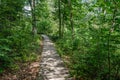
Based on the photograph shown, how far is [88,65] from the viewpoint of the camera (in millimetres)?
7609

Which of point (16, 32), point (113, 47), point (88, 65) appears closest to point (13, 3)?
point (16, 32)

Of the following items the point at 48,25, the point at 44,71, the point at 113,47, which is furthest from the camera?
the point at 48,25

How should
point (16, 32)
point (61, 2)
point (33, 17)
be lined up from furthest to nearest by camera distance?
1. point (61, 2)
2. point (33, 17)
3. point (16, 32)

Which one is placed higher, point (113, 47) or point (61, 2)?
point (61, 2)

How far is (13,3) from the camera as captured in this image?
12703mm

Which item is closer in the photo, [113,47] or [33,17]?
[113,47]

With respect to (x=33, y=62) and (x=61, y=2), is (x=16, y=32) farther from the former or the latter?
(x=61, y=2)

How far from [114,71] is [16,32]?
7.65m

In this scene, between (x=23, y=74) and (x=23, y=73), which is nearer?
(x=23, y=74)

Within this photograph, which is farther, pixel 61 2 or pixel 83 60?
pixel 61 2

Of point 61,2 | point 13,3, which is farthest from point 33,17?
point 13,3

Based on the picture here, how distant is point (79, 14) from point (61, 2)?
285 cm

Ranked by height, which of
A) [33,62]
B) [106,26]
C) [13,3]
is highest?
[13,3]

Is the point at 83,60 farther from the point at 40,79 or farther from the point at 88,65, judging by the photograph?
the point at 40,79
